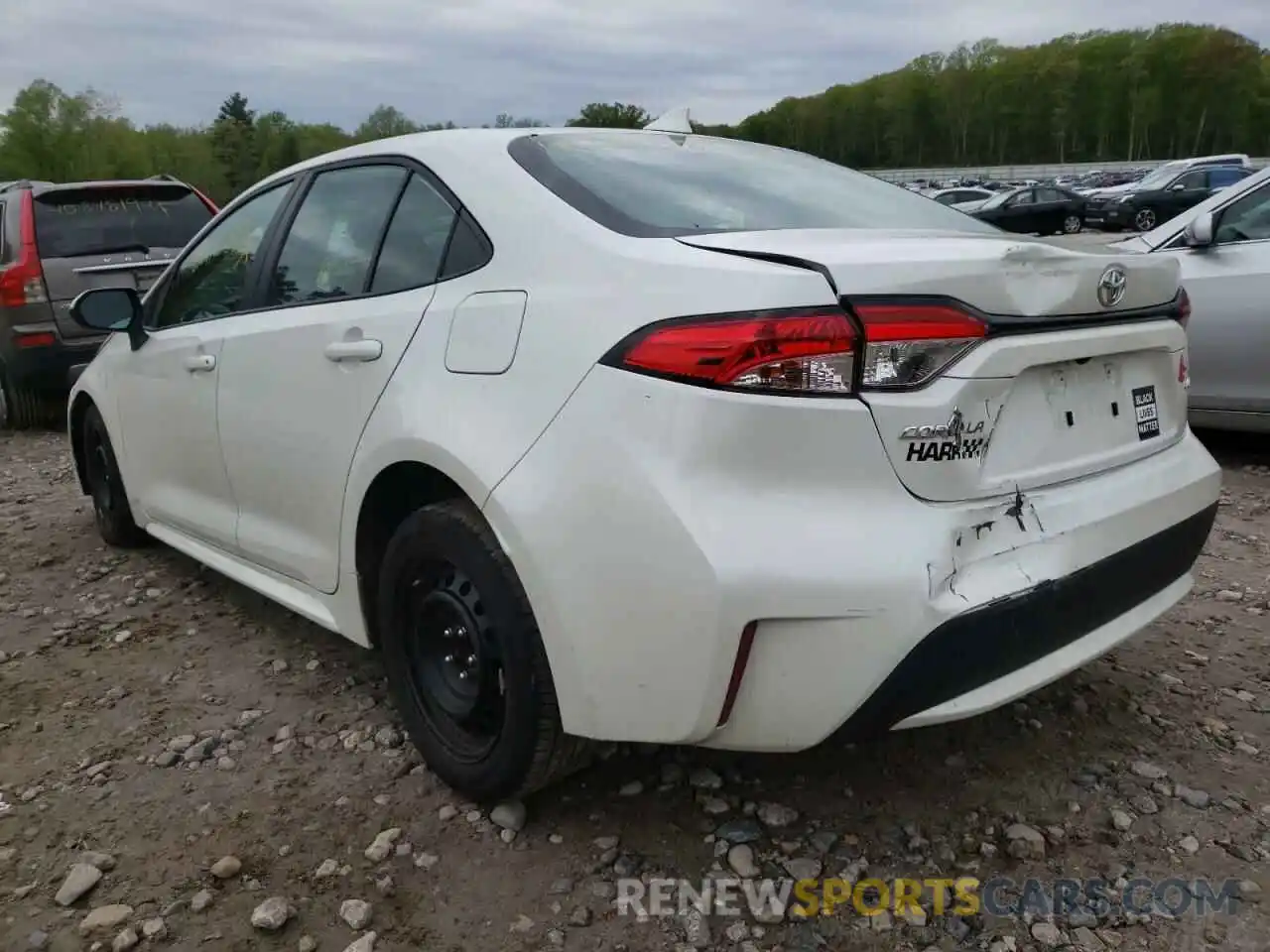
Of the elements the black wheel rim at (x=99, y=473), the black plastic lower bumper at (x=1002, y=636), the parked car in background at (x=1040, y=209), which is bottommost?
the parked car in background at (x=1040, y=209)

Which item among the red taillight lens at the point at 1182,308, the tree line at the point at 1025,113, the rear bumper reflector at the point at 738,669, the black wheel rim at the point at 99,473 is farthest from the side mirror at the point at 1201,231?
the tree line at the point at 1025,113

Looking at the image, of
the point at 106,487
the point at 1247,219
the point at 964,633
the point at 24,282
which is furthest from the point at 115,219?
the point at 964,633

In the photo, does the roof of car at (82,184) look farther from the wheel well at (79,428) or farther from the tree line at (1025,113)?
the tree line at (1025,113)

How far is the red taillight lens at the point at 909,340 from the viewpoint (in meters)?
1.88

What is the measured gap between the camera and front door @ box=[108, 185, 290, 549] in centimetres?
329

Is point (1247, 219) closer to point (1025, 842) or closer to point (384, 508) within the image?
point (1025, 842)

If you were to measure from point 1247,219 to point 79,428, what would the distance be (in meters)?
5.61

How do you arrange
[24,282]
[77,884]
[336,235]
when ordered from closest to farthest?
[77,884] < [336,235] < [24,282]

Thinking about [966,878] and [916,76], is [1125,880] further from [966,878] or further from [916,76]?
[916,76]

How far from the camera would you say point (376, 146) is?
2.89 m

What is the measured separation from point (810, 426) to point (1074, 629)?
2.50ft

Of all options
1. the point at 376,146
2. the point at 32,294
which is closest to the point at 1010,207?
the point at 32,294

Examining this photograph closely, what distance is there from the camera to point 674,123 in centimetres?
342

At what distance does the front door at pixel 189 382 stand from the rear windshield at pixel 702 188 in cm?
113
